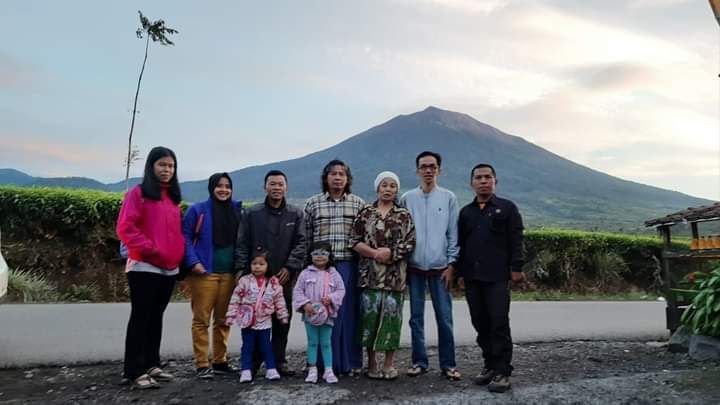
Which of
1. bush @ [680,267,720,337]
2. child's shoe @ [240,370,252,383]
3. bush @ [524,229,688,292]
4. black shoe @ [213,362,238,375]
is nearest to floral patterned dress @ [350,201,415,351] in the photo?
child's shoe @ [240,370,252,383]

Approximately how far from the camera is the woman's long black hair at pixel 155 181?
4.01 metres

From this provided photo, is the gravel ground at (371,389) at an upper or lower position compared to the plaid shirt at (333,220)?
lower

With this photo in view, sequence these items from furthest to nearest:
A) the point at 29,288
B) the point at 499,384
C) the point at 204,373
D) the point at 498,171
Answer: the point at 498,171 < the point at 29,288 < the point at 204,373 < the point at 499,384

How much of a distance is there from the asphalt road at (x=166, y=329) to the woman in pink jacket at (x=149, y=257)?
38.3 inches

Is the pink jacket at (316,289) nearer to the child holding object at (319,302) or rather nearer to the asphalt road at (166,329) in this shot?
the child holding object at (319,302)

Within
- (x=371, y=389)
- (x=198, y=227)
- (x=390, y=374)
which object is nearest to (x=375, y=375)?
(x=390, y=374)

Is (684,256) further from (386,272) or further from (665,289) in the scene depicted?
(386,272)

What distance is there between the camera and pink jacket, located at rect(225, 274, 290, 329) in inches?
160

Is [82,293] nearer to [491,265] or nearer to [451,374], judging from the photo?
[451,374]

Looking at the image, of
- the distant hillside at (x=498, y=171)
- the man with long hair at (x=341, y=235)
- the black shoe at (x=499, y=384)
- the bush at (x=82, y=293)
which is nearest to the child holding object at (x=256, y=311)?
the man with long hair at (x=341, y=235)

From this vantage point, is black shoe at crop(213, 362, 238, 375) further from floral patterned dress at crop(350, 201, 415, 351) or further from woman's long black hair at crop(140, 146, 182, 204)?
woman's long black hair at crop(140, 146, 182, 204)

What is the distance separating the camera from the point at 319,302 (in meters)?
4.05

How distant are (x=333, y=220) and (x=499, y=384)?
66.9 inches

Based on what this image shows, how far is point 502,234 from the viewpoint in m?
4.14
